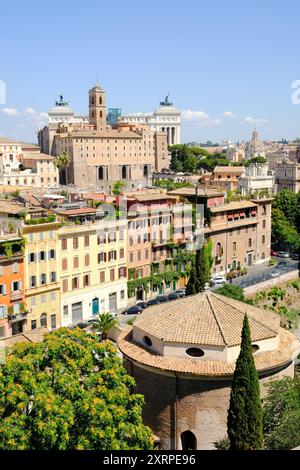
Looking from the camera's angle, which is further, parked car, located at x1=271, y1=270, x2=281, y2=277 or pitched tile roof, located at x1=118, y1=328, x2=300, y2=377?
parked car, located at x1=271, y1=270, x2=281, y2=277

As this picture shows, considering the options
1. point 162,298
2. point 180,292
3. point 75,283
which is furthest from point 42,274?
point 180,292

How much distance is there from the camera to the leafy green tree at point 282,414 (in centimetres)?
1734

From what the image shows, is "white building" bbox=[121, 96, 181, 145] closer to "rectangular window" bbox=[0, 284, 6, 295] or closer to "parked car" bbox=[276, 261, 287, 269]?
"parked car" bbox=[276, 261, 287, 269]

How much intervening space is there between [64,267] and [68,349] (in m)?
20.0

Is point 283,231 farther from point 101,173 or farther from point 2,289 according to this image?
point 101,173

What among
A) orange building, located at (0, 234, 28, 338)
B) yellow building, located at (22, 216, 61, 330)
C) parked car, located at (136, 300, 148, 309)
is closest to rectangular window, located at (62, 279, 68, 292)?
yellow building, located at (22, 216, 61, 330)

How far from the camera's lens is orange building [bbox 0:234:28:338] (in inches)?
1291

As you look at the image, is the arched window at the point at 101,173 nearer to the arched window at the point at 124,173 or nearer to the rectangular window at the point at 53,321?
the arched window at the point at 124,173

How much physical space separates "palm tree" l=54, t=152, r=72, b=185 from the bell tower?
15.7 metres

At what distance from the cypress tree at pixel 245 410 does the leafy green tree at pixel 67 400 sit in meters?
2.36

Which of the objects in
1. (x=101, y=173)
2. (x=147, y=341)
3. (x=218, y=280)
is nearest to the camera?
(x=147, y=341)

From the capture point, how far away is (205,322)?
2044 cm

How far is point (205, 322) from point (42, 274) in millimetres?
16796
